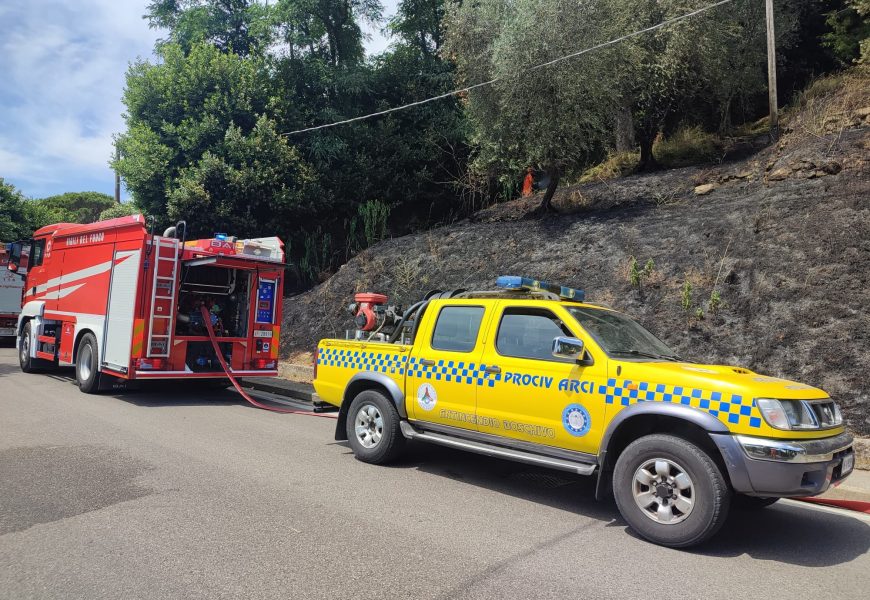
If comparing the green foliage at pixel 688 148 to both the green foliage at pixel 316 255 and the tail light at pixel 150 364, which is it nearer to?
the green foliage at pixel 316 255

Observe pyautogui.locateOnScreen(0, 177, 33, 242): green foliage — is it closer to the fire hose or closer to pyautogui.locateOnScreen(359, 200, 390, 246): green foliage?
pyautogui.locateOnScreen(359, 200, 390, 246): green foliage

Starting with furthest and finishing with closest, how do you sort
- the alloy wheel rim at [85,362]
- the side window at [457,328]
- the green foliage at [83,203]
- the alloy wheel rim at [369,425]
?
1. the green foliage at [83,203]
2. the alloy wheel rim at [85,362]
3. the alloy wheel rim at [369,425]
4. the side window at [457,328]

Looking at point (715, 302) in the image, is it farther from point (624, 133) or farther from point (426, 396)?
point (624, 133)

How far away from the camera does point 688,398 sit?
4289mm

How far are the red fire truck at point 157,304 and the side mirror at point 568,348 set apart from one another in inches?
265

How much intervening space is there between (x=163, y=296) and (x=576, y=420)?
296 inches

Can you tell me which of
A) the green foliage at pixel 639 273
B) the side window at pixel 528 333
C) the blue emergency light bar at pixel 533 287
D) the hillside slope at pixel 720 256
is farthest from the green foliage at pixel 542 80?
the side window at pixel 528 333

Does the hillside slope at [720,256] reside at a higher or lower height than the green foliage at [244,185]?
lower

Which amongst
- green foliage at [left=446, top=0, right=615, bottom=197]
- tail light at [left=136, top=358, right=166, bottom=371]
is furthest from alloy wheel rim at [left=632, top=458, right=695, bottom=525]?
green foliage at [left=446, top=0, right=615, bottom=197]

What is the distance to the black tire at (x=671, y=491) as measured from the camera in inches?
A: 161

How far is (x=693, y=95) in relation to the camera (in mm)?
16359

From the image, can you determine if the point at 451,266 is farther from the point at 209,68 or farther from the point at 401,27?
the point at 401,27

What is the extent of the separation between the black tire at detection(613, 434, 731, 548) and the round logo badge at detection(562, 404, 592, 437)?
0.35m

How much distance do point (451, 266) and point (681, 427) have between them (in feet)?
33.1
